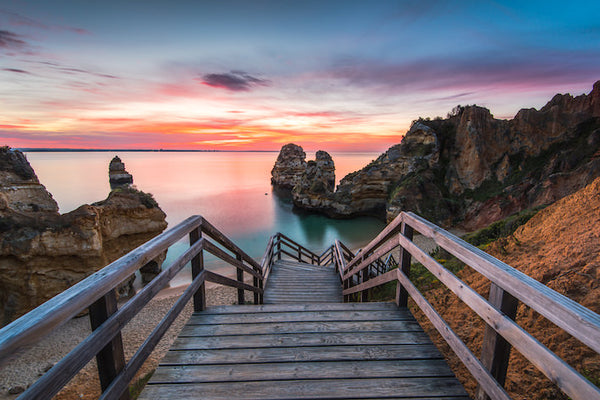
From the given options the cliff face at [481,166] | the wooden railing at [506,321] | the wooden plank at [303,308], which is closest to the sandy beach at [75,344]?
the wooden plank at [303,308]

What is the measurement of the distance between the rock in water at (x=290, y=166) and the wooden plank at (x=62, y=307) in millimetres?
61105

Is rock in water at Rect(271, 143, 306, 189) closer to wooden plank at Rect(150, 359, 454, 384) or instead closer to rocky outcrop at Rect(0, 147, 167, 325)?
rocky outcrop at Rect(0, 147, 167, 325)

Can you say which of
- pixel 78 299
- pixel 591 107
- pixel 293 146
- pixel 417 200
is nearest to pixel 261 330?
pixel 78 299

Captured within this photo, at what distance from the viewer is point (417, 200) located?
26.1m

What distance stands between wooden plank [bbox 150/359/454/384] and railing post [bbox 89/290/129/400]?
61 cm

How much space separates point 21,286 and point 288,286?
12071 millimetres

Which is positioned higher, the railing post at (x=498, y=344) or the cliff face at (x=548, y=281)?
the railing post at (x=498, y=344)

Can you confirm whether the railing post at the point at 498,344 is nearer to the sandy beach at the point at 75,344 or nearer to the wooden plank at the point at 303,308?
the wooden plank at the point at 303,308

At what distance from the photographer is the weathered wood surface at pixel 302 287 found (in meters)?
6.45

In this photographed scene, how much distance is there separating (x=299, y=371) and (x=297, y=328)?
0.60 metres

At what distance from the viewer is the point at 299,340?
103 inches

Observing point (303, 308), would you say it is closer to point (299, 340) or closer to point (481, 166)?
point (299, 340)

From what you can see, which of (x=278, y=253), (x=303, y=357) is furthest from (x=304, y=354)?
(x=278, y=253)

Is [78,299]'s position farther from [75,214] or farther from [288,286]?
[75,214]
